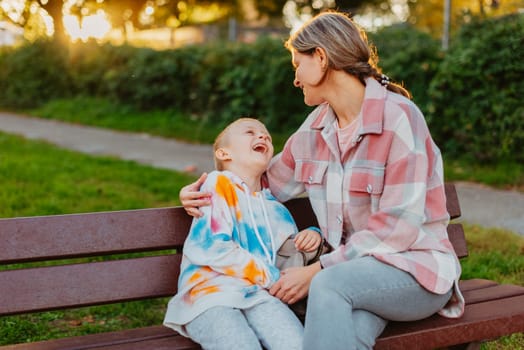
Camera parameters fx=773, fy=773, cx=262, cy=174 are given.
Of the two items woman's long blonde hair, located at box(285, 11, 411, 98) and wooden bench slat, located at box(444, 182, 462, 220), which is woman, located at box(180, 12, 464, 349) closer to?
woman's long blonde hair, located at box(285, 11, 411, 98)

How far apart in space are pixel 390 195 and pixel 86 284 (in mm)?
1263

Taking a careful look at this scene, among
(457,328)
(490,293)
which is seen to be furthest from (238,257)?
(490,293)

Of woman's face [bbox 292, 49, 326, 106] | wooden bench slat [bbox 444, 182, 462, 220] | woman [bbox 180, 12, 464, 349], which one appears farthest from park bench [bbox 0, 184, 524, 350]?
woman's face [bbox 292, 49, 326, 106]

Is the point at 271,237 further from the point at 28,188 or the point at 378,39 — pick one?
the point at 378,39

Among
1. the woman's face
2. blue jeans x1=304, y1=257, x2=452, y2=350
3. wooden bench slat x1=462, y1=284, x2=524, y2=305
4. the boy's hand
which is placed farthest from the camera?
wooden bench slat x1=462, y1=284, x2=524, y2=305

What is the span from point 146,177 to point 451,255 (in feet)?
17.3

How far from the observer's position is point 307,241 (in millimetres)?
3109

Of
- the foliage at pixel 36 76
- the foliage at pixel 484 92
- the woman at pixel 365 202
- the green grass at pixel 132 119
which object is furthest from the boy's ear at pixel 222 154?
the foliage at pixel 36 76

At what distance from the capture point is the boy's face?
319 cm

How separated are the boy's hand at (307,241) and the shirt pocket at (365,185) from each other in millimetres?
248

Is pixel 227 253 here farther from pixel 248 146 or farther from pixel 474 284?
pixel 474 284

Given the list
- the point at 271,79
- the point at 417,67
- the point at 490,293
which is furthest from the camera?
the point at 271,79

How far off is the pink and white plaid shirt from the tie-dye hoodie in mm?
248

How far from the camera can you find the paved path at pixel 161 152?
6343 mm
